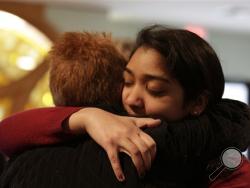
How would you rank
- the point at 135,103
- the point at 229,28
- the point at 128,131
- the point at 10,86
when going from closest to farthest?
the point at 128,131, the point at 135,103, the point at 10,86, the point at 229,28

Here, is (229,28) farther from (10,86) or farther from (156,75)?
(156,75)

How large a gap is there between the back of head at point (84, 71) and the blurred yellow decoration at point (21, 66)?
2.28 m

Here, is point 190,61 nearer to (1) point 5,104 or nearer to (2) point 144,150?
(2) point 144,150

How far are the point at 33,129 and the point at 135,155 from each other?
0.66 feet

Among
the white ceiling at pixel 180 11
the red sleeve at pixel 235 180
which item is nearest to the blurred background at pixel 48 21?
the white ceiling at pixel 180 11

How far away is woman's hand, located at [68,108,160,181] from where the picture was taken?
67cm

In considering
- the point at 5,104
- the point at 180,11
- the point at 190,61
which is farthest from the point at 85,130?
the point at 180,11

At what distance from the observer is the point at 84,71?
0.83 m

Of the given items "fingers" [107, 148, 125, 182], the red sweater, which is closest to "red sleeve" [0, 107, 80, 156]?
the red sweater

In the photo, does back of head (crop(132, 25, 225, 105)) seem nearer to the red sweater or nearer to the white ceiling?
the red sweater

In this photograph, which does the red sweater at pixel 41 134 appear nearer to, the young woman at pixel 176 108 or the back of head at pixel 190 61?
the young woman at pixel 176 108

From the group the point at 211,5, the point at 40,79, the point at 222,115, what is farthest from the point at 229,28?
the point at 222,115

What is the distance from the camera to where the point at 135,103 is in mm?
804

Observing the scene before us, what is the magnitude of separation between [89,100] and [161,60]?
0.49 ft
